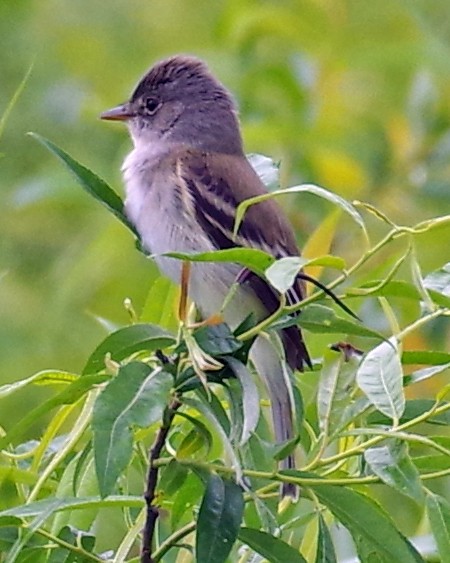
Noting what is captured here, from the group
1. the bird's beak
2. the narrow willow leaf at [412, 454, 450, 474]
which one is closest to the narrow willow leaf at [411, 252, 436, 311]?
the narrow willow leaf at [412, 454, 450, 474]

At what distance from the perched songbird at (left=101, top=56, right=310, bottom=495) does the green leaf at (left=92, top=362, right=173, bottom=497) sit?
1.75 feet

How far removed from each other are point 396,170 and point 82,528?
2113 millimetres

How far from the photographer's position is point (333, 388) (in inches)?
59.8

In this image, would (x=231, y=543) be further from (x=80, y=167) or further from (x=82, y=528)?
(x=80, y=167)

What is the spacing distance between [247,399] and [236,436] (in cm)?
4

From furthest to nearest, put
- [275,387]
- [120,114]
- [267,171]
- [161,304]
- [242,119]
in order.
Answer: [242,119] < [120,114] < [275,387] < [267,171] < [161,304]

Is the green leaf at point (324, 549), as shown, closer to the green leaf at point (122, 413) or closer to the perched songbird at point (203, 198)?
the green leaf at point (122, 413)

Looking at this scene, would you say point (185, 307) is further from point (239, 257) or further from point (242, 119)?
point (242, 119)

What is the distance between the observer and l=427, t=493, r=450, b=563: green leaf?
1433mm

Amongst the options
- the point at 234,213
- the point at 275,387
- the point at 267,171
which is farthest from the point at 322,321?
the point at 234,213

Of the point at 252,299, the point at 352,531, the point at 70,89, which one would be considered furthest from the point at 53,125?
the point at 352,531

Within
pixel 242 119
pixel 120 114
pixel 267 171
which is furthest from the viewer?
pixel 242 119

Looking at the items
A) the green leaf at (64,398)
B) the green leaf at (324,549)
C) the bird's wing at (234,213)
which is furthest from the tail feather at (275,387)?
the green leaf at (64,398)

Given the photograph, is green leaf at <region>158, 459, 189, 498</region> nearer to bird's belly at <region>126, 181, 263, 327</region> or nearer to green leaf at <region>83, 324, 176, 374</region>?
green leaf at <region>83, 324, 176, 374</region>
